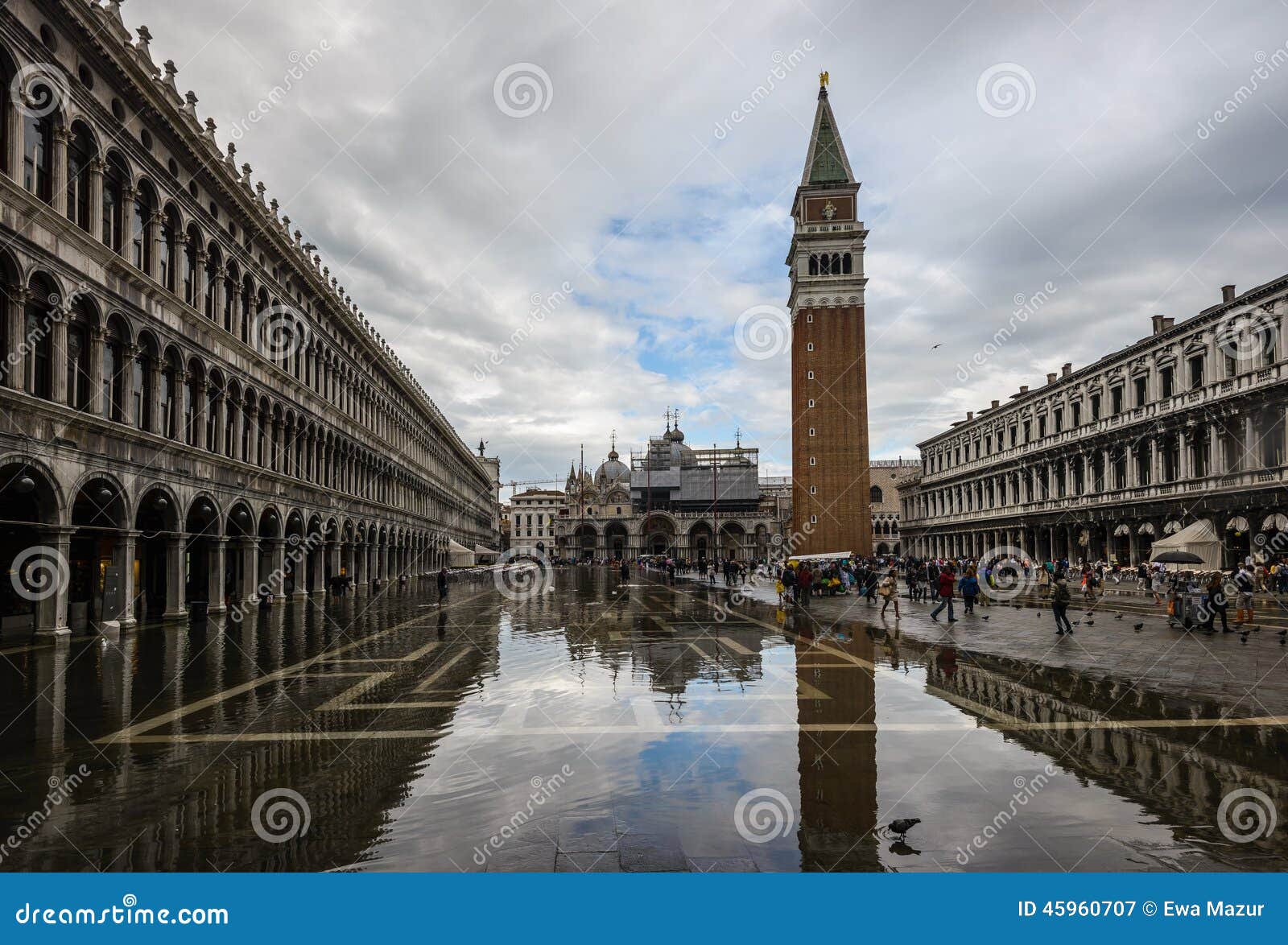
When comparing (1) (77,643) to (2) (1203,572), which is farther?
(2) (1203,572)

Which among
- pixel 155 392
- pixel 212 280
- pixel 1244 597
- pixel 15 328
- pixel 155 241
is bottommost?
pixel 1244 597

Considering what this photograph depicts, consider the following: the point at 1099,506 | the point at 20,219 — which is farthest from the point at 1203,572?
the point at 20,219

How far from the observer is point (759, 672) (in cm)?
1435

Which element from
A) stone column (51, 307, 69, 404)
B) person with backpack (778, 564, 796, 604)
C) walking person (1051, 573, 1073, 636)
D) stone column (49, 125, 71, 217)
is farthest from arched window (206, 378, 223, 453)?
walking person (1051, 573, 1073, 636)

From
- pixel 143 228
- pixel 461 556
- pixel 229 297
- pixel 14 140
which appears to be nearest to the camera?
pixel 14 140

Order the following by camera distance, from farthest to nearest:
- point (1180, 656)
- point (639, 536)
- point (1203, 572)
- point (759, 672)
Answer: point (639, 536) → point (1203, 572) → point (1180, 656) → point (759, 672)

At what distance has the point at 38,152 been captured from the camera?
1861 centimetres

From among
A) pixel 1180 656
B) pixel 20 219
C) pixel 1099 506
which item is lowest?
pixel 1180 656

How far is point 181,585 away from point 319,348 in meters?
18.0

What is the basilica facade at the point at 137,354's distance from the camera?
18.1 m

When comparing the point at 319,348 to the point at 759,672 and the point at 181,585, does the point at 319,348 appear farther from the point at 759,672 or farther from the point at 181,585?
the point at 759,672

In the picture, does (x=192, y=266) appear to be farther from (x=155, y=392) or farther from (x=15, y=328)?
(x=15, y=328)

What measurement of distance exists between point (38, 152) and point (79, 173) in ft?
5.21

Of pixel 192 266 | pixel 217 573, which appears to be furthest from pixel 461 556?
pixel 192 266
